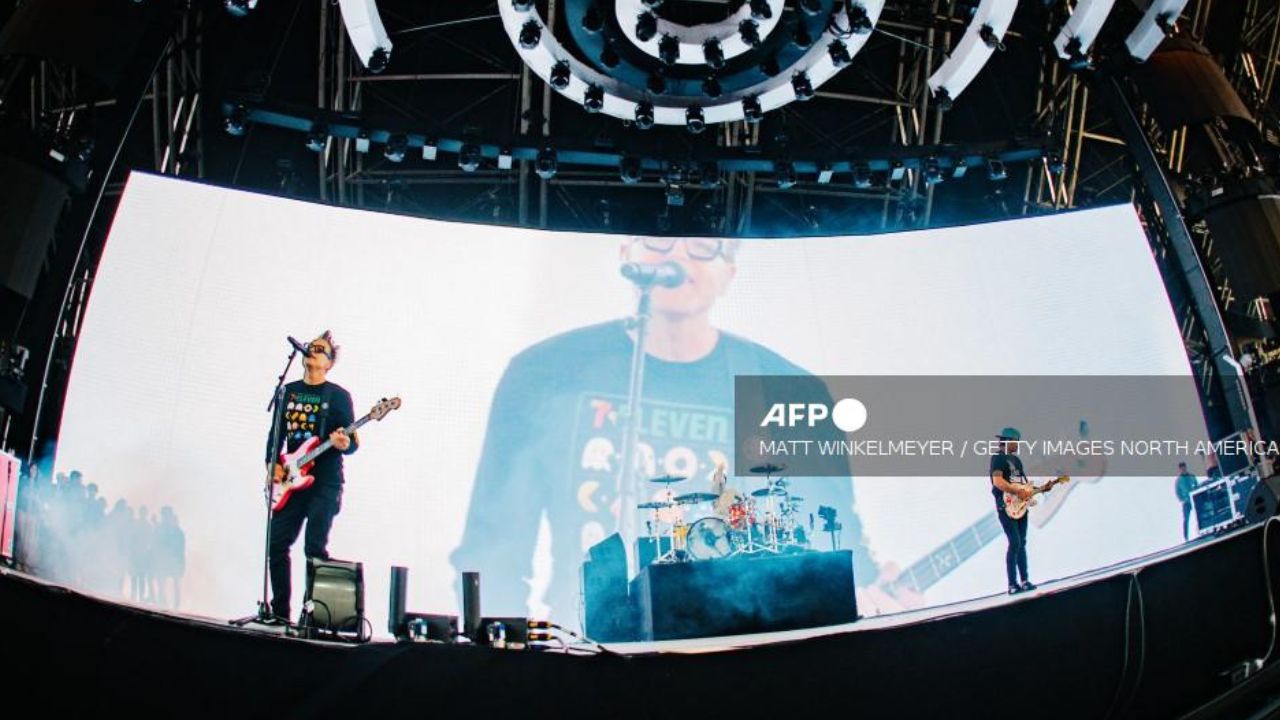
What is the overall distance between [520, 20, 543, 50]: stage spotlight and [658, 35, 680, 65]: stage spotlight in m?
1.07

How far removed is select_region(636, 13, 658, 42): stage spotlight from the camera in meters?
7.90

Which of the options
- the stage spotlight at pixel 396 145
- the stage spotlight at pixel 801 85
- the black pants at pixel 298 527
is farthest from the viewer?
the stage spotlight at pixel 396 145

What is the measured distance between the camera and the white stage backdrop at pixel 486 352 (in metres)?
8.08

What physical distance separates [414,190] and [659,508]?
5477mm

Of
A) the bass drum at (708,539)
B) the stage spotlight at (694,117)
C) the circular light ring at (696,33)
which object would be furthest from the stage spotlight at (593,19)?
the bass drum at (708,539)

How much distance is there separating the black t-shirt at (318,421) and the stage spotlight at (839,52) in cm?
506

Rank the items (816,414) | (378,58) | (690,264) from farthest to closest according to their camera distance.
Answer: (690,264) < (816,414) < (378,58)

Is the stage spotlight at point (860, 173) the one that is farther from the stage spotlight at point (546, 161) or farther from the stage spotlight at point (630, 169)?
the stage spotlight at point (546, 161)

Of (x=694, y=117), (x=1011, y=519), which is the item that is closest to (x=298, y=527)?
(x=694, y=117)

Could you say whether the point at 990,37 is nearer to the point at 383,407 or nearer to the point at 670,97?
the point at 670,97

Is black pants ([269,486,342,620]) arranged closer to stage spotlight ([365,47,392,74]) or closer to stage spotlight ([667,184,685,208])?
stage spotlight ([365,47,392,74])

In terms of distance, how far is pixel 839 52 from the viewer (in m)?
8.42

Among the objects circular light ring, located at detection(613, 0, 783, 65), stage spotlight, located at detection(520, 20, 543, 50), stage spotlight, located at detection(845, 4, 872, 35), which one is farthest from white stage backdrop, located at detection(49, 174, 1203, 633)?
stage spotlight, located at detection(845, 4, 872, 35)

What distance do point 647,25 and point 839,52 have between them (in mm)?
1755
